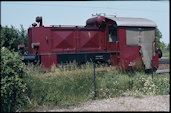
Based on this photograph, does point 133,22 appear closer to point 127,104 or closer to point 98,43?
point 98,43

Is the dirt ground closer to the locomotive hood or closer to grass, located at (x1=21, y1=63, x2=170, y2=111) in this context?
grass, located at (x1=21, y1=63, x2=170, y2=111)

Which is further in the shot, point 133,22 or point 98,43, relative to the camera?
point 98,43

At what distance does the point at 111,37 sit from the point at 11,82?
8.18 metres

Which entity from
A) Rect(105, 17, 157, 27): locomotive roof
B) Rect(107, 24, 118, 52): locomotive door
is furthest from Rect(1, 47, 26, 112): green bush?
Rect(105, 17, 157, 27): locomotive roof

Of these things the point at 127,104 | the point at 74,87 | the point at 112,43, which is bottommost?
the point at 127,104

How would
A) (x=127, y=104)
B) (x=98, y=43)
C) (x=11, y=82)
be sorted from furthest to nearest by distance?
1. (x=98, y=43)
2. (x=127, y=104)
3. (x=11, y=82)

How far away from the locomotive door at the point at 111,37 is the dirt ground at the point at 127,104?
18.7 feet

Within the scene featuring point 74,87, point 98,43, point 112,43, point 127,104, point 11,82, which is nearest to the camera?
point 11,82

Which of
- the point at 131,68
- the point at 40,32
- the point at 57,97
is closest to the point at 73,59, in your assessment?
the point at 40,32

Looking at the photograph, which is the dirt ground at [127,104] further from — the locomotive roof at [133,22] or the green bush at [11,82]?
the locomotive roof at [133,22]

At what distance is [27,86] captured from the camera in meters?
7.78

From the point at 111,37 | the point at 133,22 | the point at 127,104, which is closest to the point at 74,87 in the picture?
the point at 127,104

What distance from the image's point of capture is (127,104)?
24.5 feet

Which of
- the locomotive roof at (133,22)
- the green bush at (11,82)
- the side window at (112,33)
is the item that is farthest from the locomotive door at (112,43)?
the green bush at (11,82)
